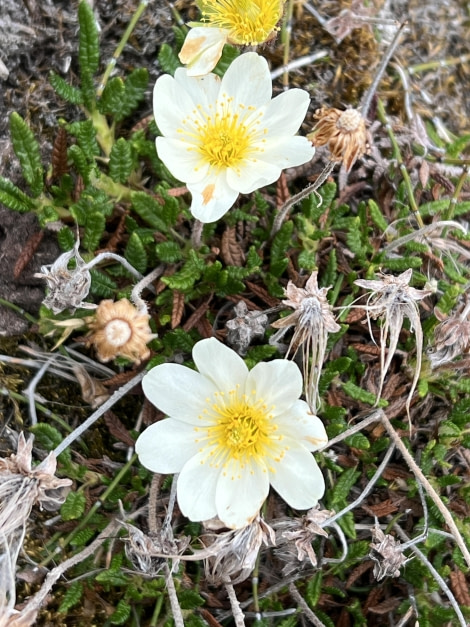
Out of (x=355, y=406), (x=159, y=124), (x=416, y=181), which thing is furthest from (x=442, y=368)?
(x=159, y=124)

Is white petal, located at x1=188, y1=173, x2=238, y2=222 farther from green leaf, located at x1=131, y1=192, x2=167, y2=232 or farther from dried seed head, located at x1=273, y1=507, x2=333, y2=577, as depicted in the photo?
dried seed head, located at x1=273, y1=507, x2=333, y2=577

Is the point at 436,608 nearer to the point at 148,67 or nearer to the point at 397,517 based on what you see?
the point at 397,517

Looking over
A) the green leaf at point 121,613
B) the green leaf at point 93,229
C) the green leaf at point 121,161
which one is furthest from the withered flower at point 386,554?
the green leaf at point 121,161

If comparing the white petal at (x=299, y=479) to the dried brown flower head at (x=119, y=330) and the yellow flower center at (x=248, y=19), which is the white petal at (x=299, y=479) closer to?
the dried brown flower head at (x=119, y=330)

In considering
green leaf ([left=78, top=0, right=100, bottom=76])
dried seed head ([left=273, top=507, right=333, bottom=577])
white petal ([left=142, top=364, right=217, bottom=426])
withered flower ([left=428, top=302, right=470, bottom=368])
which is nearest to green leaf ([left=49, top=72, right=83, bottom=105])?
green leaf ([left=78, top=0, right=100, bottom=76])

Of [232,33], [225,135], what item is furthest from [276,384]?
[232,33]

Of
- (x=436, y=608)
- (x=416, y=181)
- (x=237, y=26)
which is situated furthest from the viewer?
(x=416, y=181)
